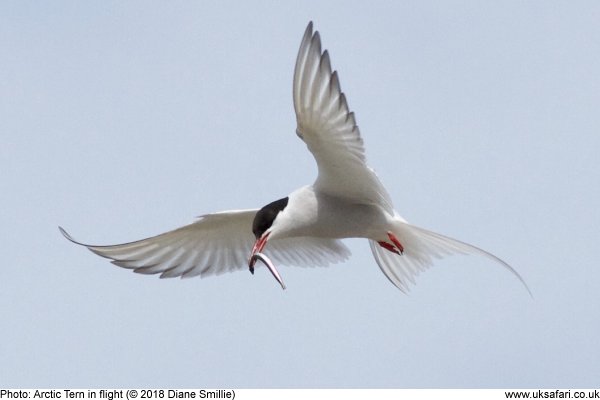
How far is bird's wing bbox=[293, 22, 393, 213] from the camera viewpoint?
9.12 metres

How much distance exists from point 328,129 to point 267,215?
100cm

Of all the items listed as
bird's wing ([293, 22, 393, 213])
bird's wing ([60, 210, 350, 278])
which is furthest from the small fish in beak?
bird's wing ([60, 210, 350, 278])

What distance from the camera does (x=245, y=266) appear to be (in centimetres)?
1157

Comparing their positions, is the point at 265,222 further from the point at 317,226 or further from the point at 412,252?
the point at 412,252

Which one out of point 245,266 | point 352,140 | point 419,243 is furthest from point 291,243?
point 352,140

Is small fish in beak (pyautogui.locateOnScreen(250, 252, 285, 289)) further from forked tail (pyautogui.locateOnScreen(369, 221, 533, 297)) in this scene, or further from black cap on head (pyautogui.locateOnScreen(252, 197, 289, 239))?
forked tail (pyautogui.locateOnScreen(369, 221, 533, 297))

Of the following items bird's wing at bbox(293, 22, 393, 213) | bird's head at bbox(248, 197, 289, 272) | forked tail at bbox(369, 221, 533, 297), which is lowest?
forked tail at bbox(369, 221, 533, 297)

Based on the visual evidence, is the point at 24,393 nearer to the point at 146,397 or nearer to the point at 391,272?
the point at 146,397

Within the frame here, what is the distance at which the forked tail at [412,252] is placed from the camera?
10.1 meters

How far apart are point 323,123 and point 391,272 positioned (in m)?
2.09

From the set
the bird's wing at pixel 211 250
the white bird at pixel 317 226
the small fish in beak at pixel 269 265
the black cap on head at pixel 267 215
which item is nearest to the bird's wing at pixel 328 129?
the white bird at pixel 317 226

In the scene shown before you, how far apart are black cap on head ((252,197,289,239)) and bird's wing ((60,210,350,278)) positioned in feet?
2.30

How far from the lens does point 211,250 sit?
1141cm

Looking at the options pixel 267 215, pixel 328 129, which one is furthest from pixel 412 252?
pixel 328 129
